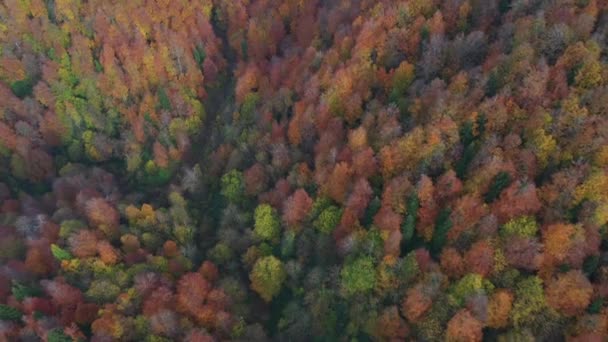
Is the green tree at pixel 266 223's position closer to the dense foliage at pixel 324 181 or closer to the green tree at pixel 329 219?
the dense foliage at pixel 324 181

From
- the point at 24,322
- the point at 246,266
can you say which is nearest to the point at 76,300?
the point at 24,322

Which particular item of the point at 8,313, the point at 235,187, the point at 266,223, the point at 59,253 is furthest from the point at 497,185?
the point at 8,313

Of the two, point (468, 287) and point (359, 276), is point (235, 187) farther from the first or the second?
point (468, 287)

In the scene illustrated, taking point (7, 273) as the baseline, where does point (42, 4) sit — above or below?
above

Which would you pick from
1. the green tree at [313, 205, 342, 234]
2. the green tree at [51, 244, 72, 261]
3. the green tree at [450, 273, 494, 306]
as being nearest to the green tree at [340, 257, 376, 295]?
the green tree at [313, 205, 342, 234]

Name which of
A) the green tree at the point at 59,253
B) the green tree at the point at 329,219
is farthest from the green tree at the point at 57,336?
the green tree at the point at 329,219

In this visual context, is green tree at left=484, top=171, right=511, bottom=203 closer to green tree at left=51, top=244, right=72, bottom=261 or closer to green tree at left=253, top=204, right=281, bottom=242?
green tree at left=253, top=204, right=281, bottom=242

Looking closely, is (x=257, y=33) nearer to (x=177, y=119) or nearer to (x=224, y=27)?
(x=224, y=27)
